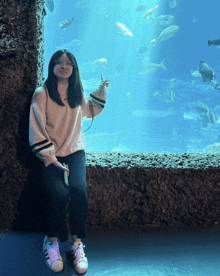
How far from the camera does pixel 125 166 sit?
2010mm

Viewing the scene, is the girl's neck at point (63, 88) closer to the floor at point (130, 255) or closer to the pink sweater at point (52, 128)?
the pink sweater at point (52, 128)

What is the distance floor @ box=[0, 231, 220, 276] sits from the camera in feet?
4.87

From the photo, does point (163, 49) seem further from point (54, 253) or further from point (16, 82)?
point (54, 253)

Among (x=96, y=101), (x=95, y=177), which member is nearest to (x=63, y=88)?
(x=96, y=101)

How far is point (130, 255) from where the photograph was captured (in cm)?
169

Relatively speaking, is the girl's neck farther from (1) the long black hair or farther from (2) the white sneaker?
(2) the white sneaker

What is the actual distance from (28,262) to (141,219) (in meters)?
0.98

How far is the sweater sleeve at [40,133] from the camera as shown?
1561 mm

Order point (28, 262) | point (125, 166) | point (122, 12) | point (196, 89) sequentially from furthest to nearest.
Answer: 1. point (122, 12)
2. point (196, 89)
3. point (125, 166)
4. point (28, 262)

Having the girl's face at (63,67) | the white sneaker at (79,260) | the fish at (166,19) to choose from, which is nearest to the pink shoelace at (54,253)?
the white sneaker at (79,260)

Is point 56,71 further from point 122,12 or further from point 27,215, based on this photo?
point 122,12

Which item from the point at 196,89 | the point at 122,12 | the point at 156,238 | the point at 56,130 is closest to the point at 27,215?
the point at 56,130

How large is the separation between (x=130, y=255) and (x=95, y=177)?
0.66 m

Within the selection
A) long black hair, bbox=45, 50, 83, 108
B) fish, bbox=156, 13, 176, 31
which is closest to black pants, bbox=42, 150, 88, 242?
long black hair, bbox=45, 50, 83, 108
